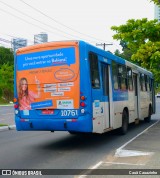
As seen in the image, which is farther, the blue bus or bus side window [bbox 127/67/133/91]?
bus side window [bbox 127/67/133/91]

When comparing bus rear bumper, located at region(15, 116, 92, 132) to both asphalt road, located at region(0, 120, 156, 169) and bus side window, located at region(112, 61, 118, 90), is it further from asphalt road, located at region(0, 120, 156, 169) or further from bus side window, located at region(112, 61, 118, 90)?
bus side window, located at region(112, 61, 118, 90)

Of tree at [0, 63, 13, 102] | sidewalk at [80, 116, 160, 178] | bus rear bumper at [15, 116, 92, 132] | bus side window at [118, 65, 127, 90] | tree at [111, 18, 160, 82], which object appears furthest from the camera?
tree at [0, 63, 13, 102]

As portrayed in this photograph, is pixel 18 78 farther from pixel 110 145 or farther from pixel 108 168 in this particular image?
pixel 108 168

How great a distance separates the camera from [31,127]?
1107 centimetres

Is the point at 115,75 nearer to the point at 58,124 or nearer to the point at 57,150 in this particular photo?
the point at 58,124

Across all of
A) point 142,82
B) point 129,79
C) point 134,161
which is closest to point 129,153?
point 134,161

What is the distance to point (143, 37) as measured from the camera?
2011cm

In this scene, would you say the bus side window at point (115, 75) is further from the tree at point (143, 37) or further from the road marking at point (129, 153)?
the tree at point (143, 37)

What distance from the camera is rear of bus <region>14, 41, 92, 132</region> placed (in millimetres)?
10547

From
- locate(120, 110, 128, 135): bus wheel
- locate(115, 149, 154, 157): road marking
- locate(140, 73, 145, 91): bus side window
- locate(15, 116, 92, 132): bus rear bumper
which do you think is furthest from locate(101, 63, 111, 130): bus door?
locate(140, 73, 145, 91): bus side window

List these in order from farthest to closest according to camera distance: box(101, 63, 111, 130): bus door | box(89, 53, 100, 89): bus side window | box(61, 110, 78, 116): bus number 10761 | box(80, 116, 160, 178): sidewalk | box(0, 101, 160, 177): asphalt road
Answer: box(101, 63, 111, 130): bus door → box(89, 53, 100, 89): bus side window → box(61, 110, 78, 116): bus number 10761 → box(0, 101, 160, 177): asphalt road → box(80, 116, 160, 178): sidewalk

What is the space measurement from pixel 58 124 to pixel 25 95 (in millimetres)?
1506

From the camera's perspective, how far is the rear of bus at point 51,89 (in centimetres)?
1055

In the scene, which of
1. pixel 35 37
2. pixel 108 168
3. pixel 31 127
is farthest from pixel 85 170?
pixel 35 37
